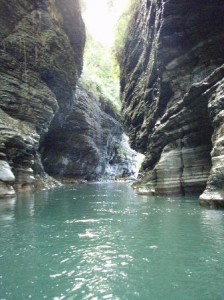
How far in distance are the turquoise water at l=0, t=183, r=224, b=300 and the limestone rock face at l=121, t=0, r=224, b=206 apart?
5924mm

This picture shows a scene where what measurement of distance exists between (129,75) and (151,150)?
96.8 feet

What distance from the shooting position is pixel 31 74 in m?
40.8

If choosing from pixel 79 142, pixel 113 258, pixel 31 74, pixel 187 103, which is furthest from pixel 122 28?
pixel 113 258

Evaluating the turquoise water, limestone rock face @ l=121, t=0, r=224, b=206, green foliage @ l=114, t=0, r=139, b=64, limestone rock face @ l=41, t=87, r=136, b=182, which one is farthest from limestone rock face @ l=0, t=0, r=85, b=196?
green foliage @ l=114, t=0, r=139, b=64

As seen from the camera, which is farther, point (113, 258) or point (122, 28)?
point (122, 28)

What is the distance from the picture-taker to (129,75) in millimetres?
58500

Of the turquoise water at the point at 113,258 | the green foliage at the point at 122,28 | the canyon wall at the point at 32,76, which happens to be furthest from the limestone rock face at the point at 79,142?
the turquoise water at the point at 113,258

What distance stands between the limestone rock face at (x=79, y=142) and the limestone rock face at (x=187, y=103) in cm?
2019

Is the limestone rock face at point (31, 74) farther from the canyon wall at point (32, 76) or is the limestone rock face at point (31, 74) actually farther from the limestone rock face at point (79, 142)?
the limestone rock face at point (79, 142)

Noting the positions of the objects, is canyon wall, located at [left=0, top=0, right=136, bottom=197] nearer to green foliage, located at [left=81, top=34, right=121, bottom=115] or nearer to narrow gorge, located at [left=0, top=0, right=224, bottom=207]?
narrow gorge, located at [left=0, top=0, right=224, bottom=207]

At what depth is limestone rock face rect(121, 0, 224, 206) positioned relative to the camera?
67.2ft

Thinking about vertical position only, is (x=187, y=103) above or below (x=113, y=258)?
above

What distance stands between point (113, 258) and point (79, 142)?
55.0 meters

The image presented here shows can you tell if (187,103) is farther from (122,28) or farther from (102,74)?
(102,74)
